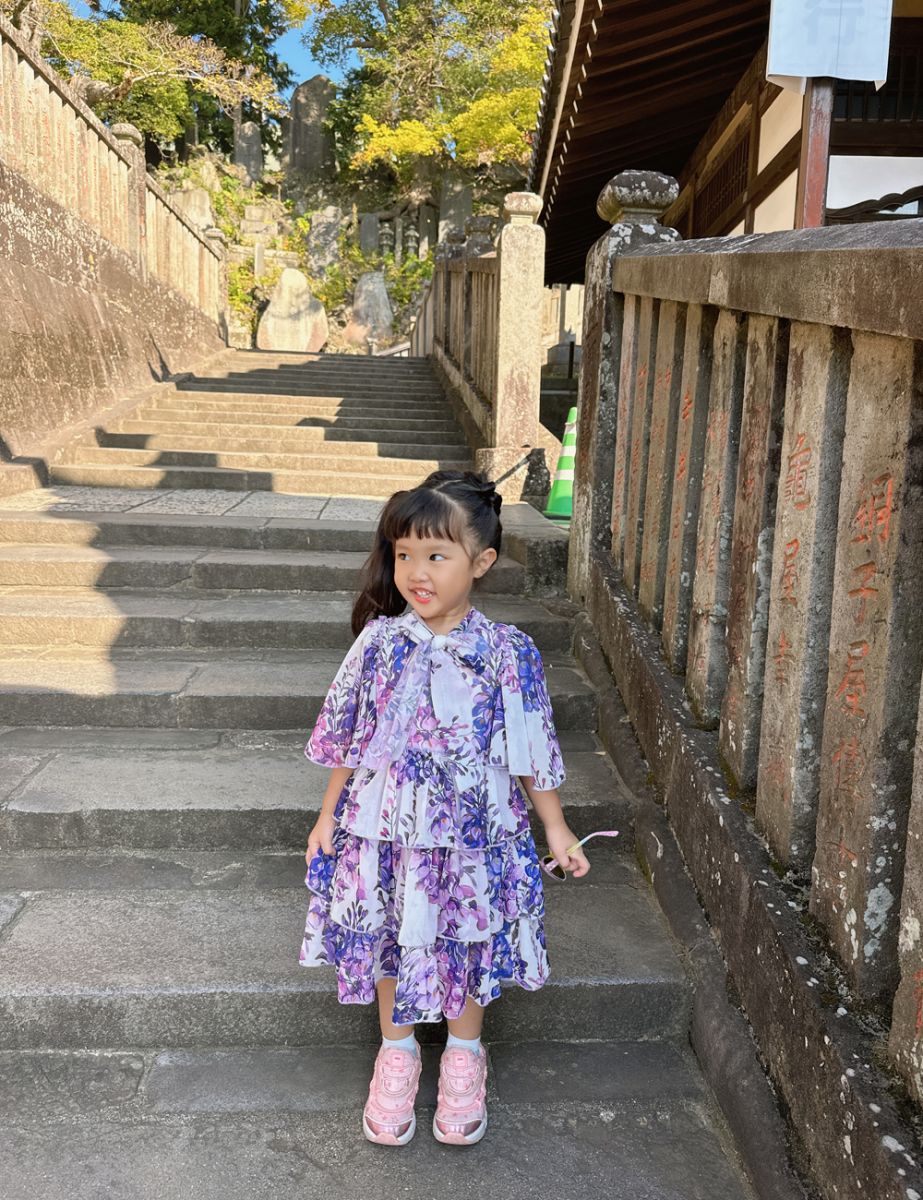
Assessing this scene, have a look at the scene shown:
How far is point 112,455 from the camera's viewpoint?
21.3ft

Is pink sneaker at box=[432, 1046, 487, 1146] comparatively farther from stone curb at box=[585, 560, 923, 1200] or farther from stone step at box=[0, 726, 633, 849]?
stone step at box=[0, 726, 633, 849]

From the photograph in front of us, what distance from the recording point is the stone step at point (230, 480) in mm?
5945

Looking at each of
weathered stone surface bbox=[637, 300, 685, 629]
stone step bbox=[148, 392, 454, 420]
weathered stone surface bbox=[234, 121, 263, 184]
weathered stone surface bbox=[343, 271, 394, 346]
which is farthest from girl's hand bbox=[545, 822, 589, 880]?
weathered stone surface bbox=[234, 121, 263, 184]

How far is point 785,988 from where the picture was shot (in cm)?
175

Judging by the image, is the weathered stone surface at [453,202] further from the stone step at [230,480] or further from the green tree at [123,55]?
the stone step at [230,480]

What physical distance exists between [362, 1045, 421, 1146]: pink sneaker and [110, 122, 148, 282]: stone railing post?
861cm

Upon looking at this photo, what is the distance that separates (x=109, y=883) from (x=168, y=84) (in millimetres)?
22582

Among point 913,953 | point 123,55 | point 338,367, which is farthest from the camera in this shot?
point 123,55

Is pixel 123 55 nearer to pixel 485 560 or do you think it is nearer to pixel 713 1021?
pixel 485 560

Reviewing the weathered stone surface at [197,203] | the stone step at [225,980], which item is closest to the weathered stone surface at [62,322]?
the stone step at [225,980]

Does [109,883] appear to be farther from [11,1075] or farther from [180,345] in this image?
[180,345]

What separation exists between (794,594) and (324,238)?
1046 inches

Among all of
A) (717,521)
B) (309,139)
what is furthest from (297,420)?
(309,139)

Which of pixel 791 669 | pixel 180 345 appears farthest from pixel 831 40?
pixel 180 345
